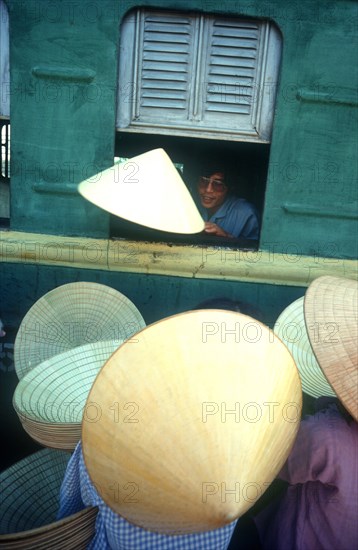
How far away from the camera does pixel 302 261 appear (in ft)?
12.3

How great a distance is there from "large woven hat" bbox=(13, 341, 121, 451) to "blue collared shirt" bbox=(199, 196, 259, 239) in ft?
8.30

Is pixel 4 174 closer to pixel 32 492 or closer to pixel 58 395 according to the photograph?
pixel 58 395

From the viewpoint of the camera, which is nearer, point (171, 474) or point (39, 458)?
point (171, 474)

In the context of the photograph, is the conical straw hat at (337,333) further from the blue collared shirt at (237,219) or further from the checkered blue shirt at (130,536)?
the blue collared shirt at (237,219)

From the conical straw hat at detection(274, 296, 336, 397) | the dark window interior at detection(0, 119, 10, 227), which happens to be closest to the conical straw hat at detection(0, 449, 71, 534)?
the conical straw hat at detection(274, 296, 336, 397)

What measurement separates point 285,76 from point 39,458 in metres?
2.91

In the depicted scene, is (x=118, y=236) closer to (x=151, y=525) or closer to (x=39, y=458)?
(x=39, y=458)

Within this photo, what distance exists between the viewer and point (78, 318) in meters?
3.01

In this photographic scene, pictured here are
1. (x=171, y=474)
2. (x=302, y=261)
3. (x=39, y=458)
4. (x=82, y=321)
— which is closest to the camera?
(x=171, y=474)

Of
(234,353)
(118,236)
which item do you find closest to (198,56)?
(118,236)

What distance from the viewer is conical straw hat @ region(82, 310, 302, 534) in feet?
4.59

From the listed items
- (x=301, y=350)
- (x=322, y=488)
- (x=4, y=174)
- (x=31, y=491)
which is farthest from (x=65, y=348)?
(x=4, y=174)

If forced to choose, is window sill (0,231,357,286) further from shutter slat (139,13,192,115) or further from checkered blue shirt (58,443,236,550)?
checkered blue shirt (58,443,236,550)

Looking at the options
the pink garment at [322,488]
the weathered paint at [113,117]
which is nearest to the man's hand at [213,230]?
the weathered paint at [113,117]
